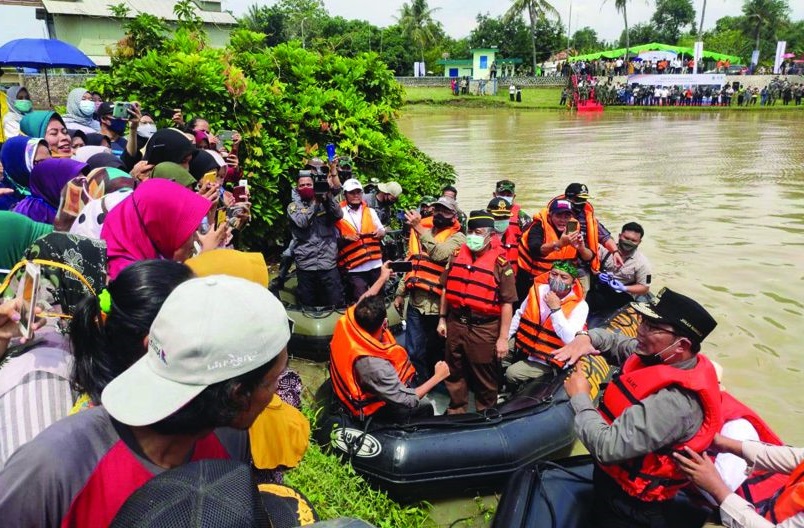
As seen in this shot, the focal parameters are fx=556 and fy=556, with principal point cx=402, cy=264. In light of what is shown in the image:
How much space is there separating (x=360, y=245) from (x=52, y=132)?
9.60 feet

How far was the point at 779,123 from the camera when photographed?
92.4 feet

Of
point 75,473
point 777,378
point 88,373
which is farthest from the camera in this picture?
point 777,378

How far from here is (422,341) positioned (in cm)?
531

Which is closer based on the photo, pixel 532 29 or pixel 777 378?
pixel 777 378

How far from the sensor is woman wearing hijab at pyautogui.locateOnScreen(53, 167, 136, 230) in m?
2.93

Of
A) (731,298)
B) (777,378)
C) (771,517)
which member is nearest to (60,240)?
(771,517)


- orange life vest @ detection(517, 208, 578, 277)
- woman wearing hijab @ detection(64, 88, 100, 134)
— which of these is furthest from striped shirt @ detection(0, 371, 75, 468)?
woman wearing hijab @ detection(64, 88, 100, 134)

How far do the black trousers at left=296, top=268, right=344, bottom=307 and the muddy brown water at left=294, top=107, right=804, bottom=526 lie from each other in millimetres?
2645

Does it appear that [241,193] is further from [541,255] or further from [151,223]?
[541,255]

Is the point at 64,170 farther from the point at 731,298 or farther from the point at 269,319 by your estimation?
the point at 731,298

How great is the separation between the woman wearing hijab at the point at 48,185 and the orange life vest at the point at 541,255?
3976mm

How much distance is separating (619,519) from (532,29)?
53725 millimetres

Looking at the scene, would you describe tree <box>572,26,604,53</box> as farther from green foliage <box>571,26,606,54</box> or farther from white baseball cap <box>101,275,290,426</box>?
white baseball cap <box>101,275,290,426</box>

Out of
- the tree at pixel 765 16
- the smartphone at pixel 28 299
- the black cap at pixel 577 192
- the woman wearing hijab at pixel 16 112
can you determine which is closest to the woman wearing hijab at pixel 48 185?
the smartphone at pixel 28 299
